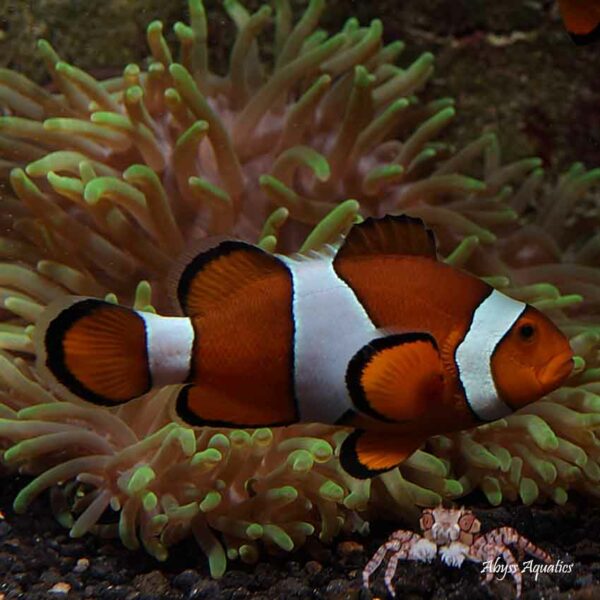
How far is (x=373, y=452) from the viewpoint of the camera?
1.59m

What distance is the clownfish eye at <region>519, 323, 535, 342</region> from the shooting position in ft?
4.97

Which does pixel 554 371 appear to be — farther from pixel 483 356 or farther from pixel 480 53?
pixel 480 53

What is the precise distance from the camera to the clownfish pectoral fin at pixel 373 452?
1.57 metres

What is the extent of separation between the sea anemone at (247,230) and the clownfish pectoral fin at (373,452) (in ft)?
0.88

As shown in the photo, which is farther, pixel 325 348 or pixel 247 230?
pixel 247 230

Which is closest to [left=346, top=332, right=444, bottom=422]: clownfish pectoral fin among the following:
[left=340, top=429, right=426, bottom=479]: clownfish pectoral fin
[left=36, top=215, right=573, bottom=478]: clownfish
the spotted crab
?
[left=36, top=215, right=573, bottom=478]: clownfish

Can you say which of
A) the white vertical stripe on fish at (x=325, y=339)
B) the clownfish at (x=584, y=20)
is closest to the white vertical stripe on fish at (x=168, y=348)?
the white vertical stripe on fish at (x=325, y=339)

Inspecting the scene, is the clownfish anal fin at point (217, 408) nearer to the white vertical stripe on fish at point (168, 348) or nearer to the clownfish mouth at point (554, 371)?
the white vertical stripe on fish at point (168, 348)

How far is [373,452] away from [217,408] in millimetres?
296

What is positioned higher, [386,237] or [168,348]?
[386,237]

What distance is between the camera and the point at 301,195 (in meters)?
2.55

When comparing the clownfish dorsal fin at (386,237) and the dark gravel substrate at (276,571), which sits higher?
the clownfish dorsal fin at (386,237)

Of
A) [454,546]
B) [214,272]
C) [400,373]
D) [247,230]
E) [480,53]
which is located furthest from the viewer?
[480,53]

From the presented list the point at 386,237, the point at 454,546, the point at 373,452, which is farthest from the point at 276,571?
the point at 386,237
